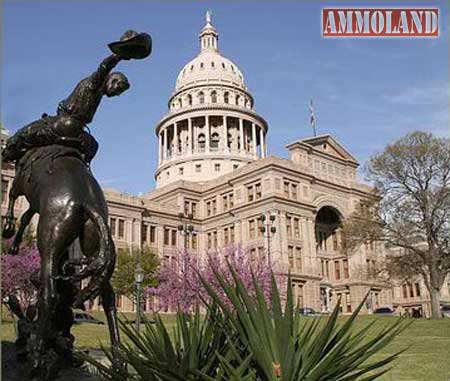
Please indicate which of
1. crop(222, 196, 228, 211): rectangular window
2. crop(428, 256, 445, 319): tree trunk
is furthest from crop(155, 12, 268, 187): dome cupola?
crop(428, 256, 445, 319): tree trunk

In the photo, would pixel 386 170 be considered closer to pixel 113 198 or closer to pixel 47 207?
pixel 113 198

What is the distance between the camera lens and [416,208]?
37.1 meters

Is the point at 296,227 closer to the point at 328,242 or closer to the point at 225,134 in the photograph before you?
the point at 328,242

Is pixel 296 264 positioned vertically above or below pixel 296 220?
below

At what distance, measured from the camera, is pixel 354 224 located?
41.6 m

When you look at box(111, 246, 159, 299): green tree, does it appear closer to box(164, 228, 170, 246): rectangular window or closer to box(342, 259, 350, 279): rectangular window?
box(164, 228, 170, 246): rectangular window

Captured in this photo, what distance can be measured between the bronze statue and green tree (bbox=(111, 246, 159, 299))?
129ft

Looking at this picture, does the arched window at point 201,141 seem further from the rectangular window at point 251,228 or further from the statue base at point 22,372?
the statue base at point 22,372

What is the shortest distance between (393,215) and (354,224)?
3.98 metres

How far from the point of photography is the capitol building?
58938 millimetres

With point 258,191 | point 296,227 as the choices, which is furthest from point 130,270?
point 296,227

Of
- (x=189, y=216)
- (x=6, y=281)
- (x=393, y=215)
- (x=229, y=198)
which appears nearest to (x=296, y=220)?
(x=229, y=198)

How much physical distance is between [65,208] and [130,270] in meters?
43.8

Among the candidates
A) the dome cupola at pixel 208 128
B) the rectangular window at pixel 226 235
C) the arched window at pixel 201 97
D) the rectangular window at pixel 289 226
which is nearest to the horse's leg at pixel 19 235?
the rectangular window at pixel 289 226
